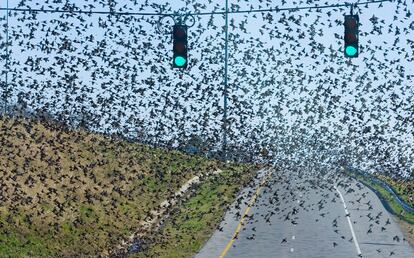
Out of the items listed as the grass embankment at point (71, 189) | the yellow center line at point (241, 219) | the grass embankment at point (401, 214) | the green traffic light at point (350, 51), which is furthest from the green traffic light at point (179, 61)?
the grass embankment at point (401, 214)

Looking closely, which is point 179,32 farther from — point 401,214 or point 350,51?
point 401,214

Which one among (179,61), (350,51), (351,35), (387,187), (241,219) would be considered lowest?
(241,219)

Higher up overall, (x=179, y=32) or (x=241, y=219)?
(x=179, y=32)

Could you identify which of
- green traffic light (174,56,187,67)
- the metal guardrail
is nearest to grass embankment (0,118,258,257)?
the metal guardrail

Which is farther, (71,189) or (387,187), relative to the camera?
(387,187)

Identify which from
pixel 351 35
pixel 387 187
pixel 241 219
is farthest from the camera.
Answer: pixel 387 187

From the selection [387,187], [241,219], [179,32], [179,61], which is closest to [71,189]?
[241,219]

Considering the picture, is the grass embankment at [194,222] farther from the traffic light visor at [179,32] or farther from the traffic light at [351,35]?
the traffic light at [351,35]
